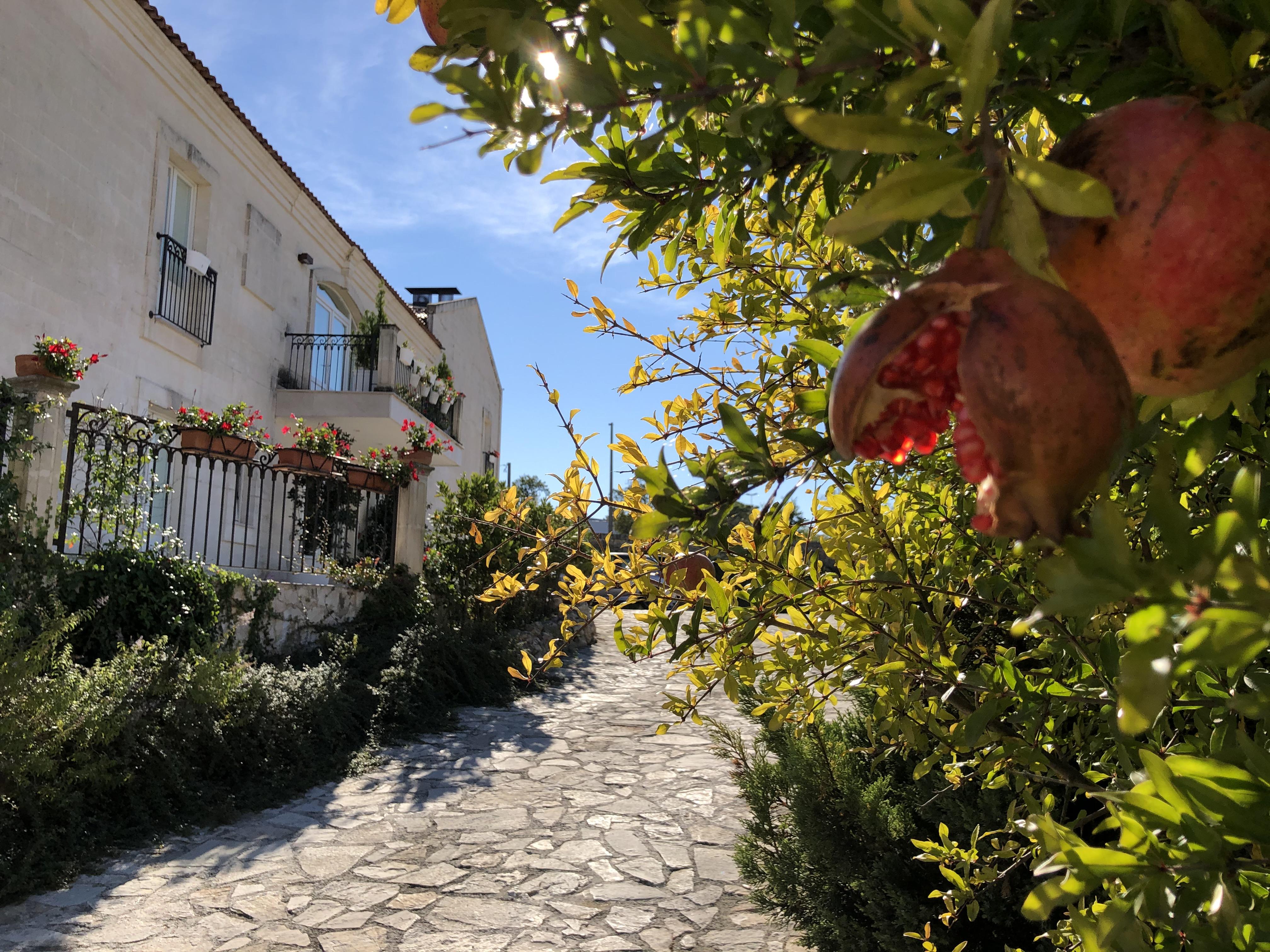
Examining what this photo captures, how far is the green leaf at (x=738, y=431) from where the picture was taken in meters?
0.83

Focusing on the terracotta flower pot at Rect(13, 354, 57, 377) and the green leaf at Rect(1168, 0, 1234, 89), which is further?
the terracotta flower pot at Rect(13, 354, 57, 377)

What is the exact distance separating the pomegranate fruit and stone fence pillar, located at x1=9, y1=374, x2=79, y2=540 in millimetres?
7668

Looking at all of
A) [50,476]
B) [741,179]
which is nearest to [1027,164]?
[741,179]

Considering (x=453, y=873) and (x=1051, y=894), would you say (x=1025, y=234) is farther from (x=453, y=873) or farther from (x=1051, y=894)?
(x=453, y=873)

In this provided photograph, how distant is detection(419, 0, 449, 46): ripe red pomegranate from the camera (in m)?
1.00

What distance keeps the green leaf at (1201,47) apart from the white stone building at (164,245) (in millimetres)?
9468

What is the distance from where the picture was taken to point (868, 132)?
50 centimetres

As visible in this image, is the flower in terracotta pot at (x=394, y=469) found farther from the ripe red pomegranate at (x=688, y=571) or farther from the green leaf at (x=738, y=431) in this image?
the green leaf at (x=738, y=431)

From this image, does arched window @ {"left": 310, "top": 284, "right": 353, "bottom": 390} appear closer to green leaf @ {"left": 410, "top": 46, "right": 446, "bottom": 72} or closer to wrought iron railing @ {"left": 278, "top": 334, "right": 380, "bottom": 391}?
wrought iron railing @ {"left": 278, "top": 334, "right": 380, "bottom": 391}

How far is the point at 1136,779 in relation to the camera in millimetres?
967

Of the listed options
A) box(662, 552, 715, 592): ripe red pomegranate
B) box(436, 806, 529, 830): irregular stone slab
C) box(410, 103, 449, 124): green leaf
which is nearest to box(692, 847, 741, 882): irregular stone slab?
box(436, 806, 529, 830): irregular stone slab

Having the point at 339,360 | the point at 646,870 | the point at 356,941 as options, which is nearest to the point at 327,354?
the point at 339,360

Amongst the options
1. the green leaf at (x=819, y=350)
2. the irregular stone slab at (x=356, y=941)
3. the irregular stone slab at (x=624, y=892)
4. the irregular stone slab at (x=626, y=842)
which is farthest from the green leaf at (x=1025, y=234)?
the irregular stone slab at (x=626, y=842)

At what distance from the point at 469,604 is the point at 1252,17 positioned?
34.1 feet
